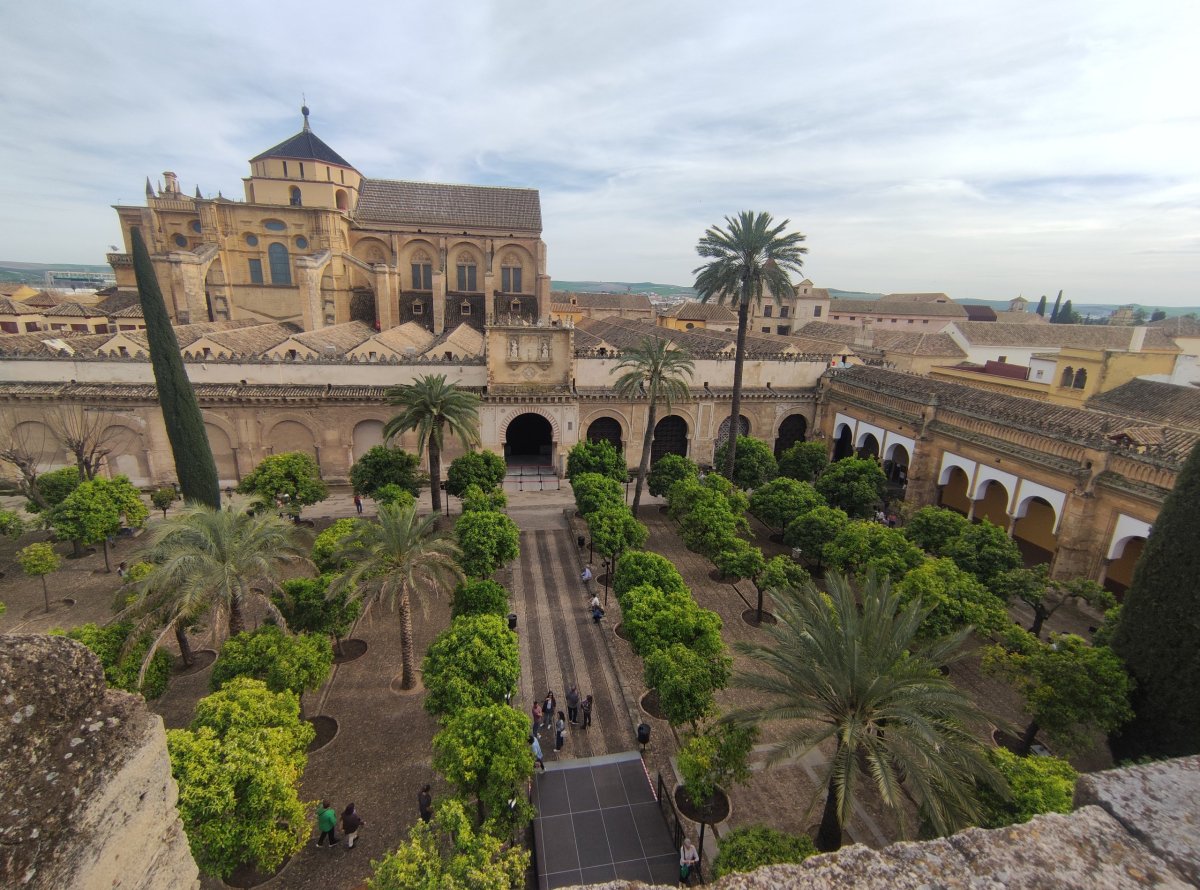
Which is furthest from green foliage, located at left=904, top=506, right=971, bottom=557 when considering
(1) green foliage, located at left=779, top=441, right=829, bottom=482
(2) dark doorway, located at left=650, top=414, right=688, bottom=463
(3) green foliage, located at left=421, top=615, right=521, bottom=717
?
(2) dark doorway, located at left=650, top=414, right=688, bottom=463

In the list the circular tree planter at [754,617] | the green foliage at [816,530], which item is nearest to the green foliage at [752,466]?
the green foliage at [816,530]

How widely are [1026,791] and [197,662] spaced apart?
1889 cm

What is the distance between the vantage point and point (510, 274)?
144ft

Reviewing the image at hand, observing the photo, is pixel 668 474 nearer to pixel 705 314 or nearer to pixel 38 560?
pixel 38 560

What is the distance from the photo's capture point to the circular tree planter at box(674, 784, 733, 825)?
1126 centimetres

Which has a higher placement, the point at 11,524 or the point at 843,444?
the point at 843,444

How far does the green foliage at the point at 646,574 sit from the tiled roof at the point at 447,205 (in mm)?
33896

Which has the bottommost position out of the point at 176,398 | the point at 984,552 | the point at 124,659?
the point at 124,659

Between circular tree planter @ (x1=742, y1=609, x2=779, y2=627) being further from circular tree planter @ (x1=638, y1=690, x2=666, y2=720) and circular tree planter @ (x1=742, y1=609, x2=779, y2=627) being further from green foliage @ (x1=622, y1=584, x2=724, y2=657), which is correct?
green foliage @ (x1=622, y1=584, x2=724, y2=657)

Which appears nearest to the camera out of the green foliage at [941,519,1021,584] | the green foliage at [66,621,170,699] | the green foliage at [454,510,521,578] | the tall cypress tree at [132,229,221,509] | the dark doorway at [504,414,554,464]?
the green foliage at [66,621,170,699]

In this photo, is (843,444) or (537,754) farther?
(843,444)

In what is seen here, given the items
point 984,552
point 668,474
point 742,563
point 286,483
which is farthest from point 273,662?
point 984,552

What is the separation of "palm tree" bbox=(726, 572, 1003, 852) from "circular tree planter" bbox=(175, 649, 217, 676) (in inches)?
558

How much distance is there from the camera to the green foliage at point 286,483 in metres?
21.8
